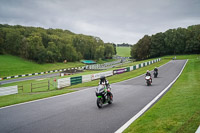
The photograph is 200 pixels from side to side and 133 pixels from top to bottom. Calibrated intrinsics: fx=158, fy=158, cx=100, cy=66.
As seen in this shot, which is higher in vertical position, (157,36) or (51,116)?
(157,36)

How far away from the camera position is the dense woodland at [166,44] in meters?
89.1

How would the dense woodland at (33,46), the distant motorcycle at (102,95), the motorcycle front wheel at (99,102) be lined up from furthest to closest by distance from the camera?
the dense woodland at (33,46) → the distant motorcycle at (102,95) → the motorcycle front wheel at (99,102)

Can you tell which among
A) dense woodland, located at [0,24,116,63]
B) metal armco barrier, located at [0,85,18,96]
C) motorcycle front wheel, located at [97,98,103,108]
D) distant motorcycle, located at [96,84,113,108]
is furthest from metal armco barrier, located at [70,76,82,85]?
dense woodland, located at [0,24,116,63]

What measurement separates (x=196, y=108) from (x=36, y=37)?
74.8 meters

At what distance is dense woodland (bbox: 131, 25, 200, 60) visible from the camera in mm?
89075

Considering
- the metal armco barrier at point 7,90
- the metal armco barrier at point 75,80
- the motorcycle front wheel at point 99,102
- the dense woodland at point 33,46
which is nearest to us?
the motorcycle front wheel at point 99,102

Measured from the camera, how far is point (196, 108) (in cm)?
722

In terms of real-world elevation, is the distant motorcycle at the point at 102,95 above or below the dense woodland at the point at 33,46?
below

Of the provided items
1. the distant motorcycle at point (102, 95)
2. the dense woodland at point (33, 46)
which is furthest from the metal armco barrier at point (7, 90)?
the dense woodland at point (33, 46)

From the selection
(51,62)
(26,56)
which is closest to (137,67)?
(51,62)

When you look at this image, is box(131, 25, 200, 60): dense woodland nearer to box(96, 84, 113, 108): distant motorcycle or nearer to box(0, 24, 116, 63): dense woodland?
box(0, 24, 116, 63): dense woodland

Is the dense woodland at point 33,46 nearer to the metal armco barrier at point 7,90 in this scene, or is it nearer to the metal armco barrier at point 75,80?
the metal armco barrier at point 75,80

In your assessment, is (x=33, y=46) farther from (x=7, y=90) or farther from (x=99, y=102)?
(x=99, y=102)

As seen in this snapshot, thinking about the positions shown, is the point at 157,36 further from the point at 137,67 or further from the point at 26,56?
the point at 26,56
